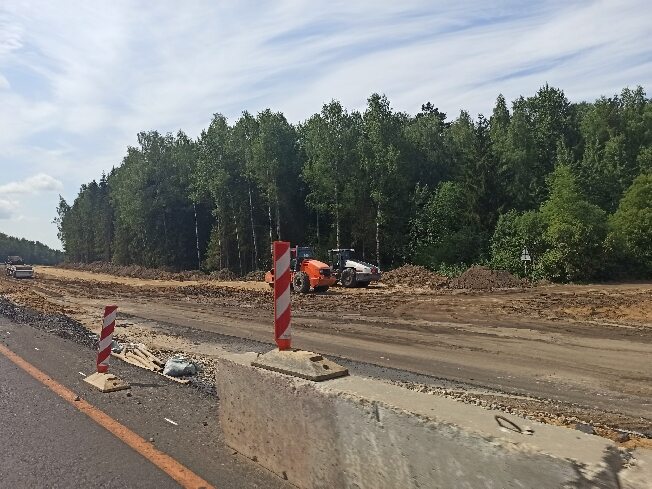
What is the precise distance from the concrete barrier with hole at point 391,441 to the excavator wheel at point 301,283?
67.9 ft

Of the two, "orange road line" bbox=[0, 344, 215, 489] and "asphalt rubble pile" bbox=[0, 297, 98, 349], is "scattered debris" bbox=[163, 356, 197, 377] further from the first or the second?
"asphalt rubble pile" bbox=[0, 297, 98, 349]

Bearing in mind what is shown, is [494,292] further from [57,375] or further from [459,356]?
[57,375]

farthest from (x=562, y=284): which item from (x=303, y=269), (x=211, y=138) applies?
(x=211, y=138)

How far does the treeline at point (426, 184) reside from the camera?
35906 mm

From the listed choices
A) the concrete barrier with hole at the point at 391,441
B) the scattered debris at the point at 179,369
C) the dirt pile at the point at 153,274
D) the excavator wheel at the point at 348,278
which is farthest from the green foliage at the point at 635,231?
the concrete barrier with hole at the point at 391,441

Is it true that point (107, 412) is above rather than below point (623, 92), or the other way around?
below

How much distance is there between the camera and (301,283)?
26.1 meters

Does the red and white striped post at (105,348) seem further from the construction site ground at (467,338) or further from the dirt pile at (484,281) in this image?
the dirt pile at (484,281)

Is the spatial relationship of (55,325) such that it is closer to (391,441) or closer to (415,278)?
(391,441)

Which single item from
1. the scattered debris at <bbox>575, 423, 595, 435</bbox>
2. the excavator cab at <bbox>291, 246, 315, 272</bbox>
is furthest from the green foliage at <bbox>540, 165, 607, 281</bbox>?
the scattered debris at <bbox>575, 423, 595, 435</bbox>

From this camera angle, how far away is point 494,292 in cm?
2567

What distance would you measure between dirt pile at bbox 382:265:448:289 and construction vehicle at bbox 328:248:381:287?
3240 millimetres

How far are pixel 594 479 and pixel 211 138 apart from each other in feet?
188

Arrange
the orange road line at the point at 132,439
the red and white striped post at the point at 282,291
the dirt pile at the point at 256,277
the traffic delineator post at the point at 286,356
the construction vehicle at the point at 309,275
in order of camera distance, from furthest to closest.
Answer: the dirt pile at the point at 256,277 < the construction vehicle at the point at 309,275 < the red and white striped post at the point at 282,291 < the orange road line at the point at 132,439 < the traffic delineator post at the point at 286,356
